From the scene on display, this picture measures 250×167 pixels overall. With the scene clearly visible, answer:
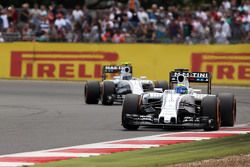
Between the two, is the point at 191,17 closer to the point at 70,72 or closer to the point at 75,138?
the point at 70,72

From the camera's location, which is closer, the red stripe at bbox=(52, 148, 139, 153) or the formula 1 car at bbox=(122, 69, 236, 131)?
the red stripe at bbox=(52, 148, 139, 153)

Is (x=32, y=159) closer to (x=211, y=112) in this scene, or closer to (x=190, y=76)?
(x=211, y=112)

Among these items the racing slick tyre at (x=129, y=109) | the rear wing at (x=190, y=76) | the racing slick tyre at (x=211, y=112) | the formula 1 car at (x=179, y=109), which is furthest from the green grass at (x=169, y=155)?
the rear wing at (x=190, y=76)

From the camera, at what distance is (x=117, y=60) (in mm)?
30266

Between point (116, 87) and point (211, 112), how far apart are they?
6895 millimetres

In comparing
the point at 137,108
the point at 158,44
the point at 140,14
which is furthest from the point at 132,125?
the point at 140,14

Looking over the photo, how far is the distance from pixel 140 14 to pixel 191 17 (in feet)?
5.96

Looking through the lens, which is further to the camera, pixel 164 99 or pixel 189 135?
pixel 164 99

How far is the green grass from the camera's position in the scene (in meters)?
10.3

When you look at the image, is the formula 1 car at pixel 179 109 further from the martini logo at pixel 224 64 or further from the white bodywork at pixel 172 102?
the martini logo at pixel 224 64

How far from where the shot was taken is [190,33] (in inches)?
1203

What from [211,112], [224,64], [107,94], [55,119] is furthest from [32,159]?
[224,64]

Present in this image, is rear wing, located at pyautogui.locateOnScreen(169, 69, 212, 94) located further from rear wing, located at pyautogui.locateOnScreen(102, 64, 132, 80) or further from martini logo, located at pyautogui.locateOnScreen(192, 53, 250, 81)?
martini logo, located at pyautogui.locateOnScreen(192, 53, 250, 81)

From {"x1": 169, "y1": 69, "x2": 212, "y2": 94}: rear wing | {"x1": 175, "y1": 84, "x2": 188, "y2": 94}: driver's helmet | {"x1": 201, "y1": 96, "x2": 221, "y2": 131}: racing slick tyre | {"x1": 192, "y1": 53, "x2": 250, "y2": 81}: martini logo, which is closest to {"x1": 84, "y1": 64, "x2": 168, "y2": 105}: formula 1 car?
{"x1": 169, "y1": 69, "x2": 212, "y2": 94}: rear wing
